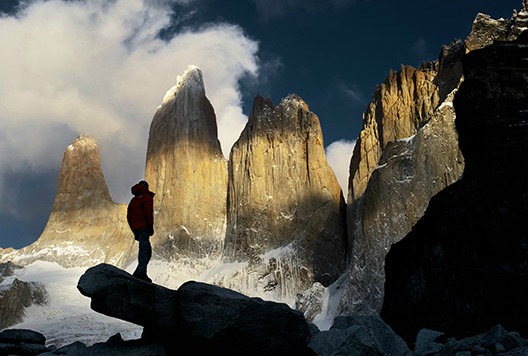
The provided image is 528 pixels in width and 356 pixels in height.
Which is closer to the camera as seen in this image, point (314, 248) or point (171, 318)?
point (171, 318)

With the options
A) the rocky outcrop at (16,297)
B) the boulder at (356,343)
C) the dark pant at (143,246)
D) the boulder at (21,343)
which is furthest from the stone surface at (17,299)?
the boulder at (356,343)

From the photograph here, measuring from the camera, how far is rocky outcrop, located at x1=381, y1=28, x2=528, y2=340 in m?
18.6

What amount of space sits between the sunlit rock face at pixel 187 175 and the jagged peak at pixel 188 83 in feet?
0.53

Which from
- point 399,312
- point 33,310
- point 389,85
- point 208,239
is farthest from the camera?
point 208,239

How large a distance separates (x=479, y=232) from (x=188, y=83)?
79084 mm

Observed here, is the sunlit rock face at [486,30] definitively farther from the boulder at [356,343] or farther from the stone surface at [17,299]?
the stone surface at [17,299]

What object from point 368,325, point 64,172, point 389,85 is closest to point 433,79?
point 389,85

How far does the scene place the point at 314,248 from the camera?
2603 inches

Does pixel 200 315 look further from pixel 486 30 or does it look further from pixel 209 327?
pixel 486 30

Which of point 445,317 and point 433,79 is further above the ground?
point 433,79

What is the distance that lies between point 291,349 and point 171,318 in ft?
6.48

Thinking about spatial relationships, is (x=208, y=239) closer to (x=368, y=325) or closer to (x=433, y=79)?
(x=433, y=79)

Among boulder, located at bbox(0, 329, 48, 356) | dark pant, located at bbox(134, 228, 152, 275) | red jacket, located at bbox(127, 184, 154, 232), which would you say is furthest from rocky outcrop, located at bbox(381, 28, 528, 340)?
boulder, located at bbox(0, 329, 48, 356)

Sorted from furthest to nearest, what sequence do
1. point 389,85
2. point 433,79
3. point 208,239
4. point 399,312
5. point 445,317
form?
point 208,239 < point 389,85 < point 433,79 < point 399,312 < point 445,317
